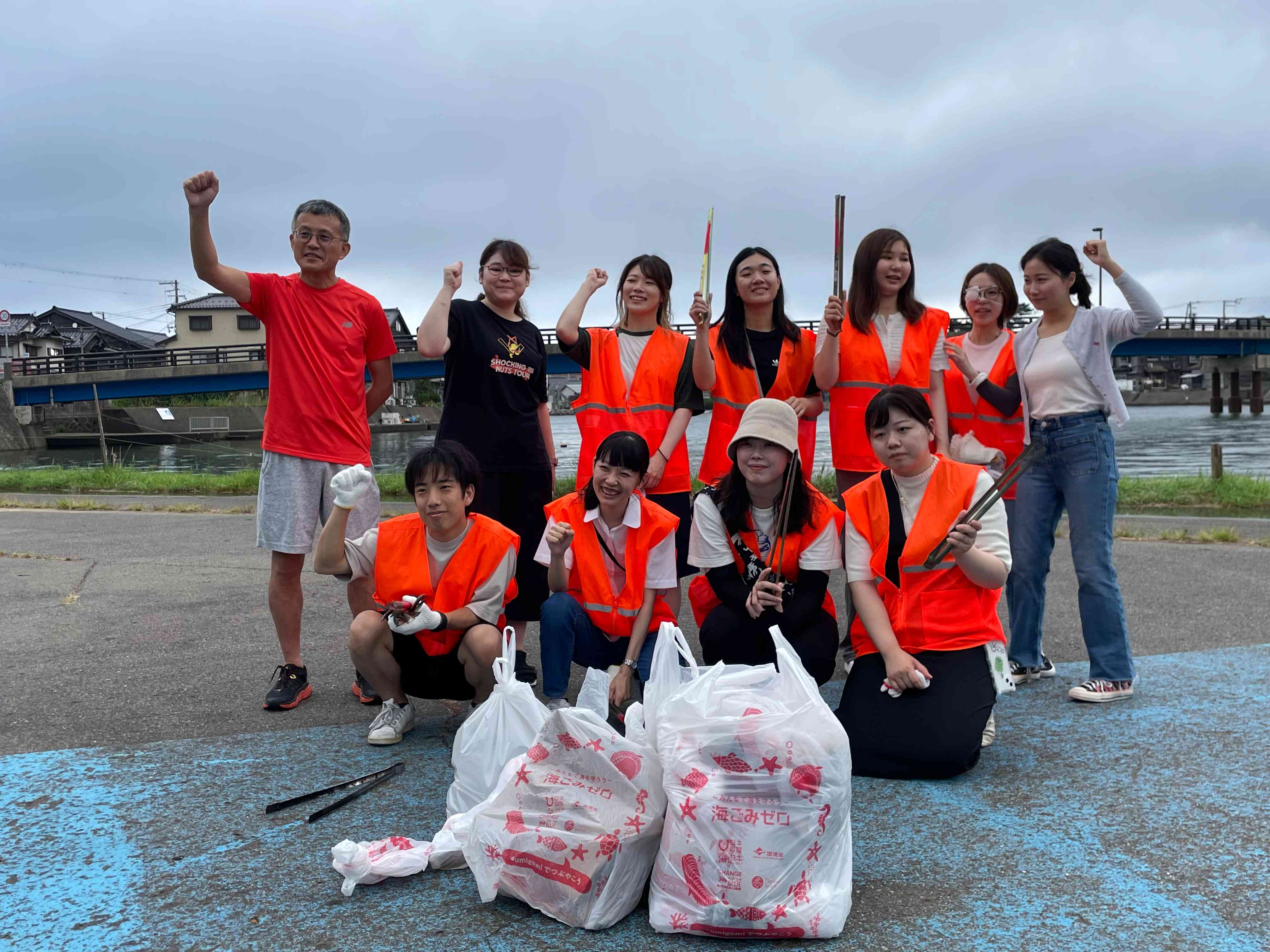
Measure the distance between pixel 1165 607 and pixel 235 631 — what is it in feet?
17.8

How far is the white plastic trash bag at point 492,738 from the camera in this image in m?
2.49

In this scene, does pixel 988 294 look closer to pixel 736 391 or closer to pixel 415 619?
pixel 736 391

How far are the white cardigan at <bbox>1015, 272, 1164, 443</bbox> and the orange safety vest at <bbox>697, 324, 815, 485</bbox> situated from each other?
114 centimetres

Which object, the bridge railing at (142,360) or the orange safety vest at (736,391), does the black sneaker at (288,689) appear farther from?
the bridge railing at (142,360)

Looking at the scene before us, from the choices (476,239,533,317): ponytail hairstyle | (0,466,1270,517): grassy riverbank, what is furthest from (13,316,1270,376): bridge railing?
(476,239,533,317): ponytail hairstyle

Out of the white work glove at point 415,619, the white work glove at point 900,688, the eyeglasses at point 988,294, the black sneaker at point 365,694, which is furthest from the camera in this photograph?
the eyeglasses at point 988,294

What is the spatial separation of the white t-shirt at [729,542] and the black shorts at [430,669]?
3.28 feet

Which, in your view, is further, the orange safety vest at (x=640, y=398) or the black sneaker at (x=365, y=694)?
the orange safety vest at (x=640, y=398)

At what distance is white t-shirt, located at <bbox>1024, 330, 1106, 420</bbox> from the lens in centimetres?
392

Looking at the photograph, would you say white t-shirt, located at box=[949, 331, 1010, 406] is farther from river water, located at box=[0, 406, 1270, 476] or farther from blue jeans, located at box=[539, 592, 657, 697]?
river water, located at box=[0, 406, 1270, 476]

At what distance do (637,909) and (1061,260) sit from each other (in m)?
3.19

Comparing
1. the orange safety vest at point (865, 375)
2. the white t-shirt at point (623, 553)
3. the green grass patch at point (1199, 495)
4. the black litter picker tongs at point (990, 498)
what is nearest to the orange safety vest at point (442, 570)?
the white t-shirt at point (623, 553)

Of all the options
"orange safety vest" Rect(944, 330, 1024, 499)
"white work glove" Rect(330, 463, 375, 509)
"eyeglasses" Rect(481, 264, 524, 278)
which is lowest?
"white work glove" Rect(330, 463, 375, 509)

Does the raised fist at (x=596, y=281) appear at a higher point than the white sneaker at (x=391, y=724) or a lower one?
higher
